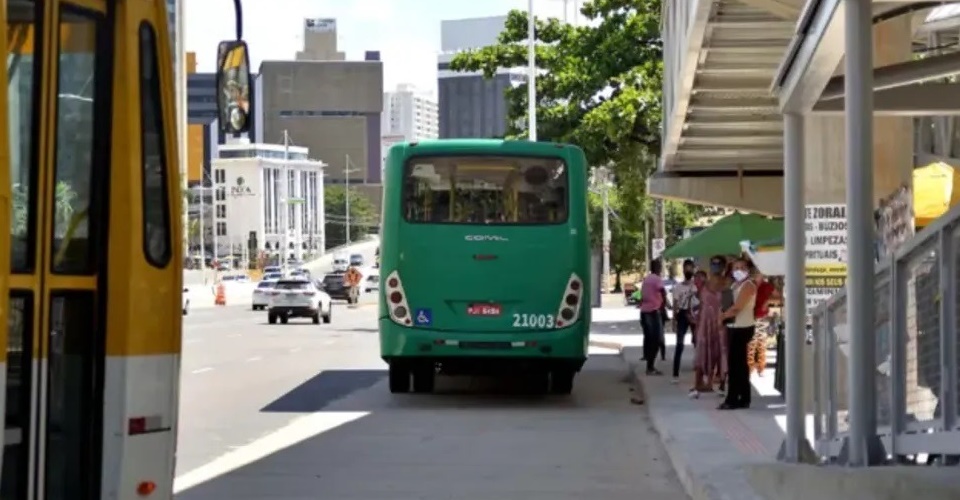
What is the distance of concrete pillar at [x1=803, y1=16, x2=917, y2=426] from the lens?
19.2 m

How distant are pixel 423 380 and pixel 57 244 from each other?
16184 millimetres

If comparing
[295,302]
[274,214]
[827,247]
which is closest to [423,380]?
[827,247]

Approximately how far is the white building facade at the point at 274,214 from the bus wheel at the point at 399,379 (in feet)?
328

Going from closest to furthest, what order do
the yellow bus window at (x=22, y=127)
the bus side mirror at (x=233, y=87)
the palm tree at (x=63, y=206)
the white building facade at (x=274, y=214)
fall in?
1. the yellow bus window at (x=22, y=127)
2. the palm tree at (x=63, y=206)
3. the bus side mirror at (x=233, y=87)
4. the white building facade at (x=274, y=214)

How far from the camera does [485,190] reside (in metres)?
21.3

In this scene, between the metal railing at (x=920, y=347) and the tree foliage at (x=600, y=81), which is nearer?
the metal railing at (x=920, y=347)

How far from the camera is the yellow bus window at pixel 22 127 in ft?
21.2

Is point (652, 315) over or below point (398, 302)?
below

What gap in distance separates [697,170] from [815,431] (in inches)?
792

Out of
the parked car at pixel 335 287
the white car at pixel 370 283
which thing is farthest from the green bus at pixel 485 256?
the white car at pixel 370 283

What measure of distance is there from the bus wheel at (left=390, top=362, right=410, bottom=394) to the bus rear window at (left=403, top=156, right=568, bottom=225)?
7.74 feet

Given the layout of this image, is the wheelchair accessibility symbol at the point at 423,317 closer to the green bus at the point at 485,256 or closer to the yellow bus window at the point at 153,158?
the green bus at the point at 485,256

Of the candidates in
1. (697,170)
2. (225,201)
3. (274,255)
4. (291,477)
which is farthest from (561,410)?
(274,255)

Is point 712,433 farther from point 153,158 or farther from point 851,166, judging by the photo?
point 153,158
